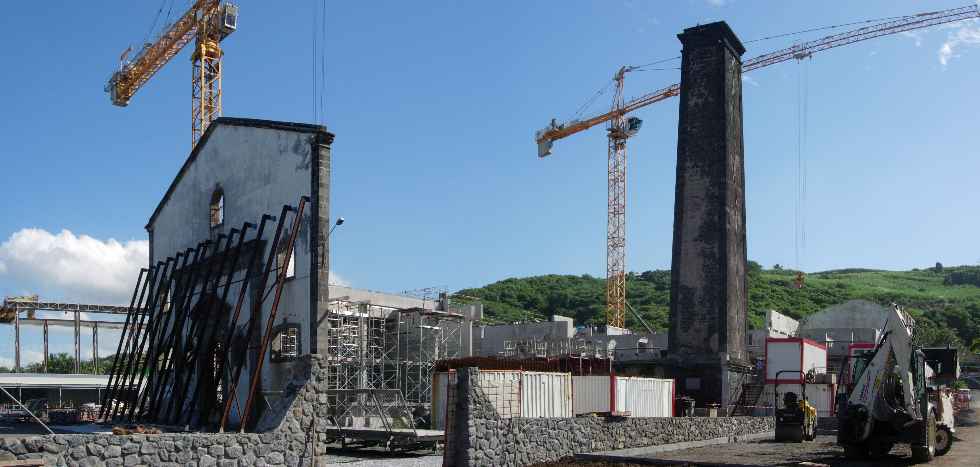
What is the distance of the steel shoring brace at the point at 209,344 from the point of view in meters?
25.1

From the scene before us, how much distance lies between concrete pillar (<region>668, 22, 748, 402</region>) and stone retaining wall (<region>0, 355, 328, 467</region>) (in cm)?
2028

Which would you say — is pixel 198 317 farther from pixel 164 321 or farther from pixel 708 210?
pixel 708 210

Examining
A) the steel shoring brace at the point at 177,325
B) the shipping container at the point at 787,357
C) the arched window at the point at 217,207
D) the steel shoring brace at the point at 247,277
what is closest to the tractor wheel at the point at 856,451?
the steel shoring brace at the point at 247,277

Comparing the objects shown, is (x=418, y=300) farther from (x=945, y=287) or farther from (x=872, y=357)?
(x=945, y=287)

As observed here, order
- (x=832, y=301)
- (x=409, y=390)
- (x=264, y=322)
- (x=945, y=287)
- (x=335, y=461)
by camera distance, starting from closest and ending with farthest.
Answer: (x=335, y=461)
(x=264, y=322)
(x=409, y=390)
(x=832, y=301)
(x=945, y=287)

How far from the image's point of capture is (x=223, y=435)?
15.8 m

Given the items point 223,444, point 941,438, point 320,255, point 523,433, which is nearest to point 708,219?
point 941,438

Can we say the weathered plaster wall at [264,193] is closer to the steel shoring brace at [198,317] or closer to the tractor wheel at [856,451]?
the steel shoring brace at [198,317]

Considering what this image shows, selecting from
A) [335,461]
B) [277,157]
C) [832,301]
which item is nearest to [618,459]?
[335,461]

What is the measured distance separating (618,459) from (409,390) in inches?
1052

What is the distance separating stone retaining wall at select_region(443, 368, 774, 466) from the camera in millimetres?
17875

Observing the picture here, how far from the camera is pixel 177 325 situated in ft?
90.2

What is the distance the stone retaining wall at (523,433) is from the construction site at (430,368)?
0.04 metres

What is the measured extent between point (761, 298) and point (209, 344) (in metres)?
124
